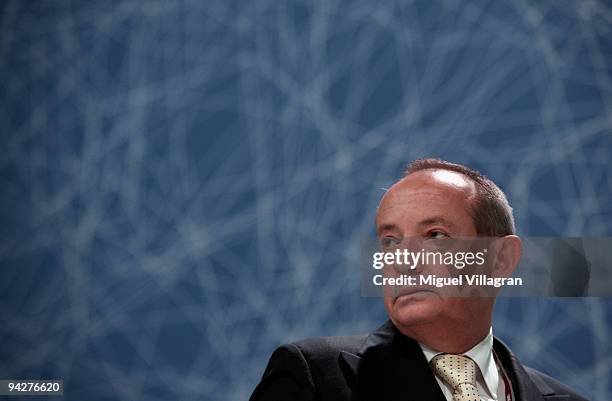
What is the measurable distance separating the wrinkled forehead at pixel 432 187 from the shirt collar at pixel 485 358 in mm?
280

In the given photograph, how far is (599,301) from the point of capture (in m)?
2.04

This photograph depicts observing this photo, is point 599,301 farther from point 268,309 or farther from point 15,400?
point 15,400

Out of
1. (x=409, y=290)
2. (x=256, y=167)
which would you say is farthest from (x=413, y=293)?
(x=256, y=167)

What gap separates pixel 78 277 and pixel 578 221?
50.4 inches

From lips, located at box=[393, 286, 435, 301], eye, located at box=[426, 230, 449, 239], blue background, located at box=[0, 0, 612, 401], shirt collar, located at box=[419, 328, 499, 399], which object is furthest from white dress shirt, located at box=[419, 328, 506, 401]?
blue background, located at box=[0, 0, 612, 401]

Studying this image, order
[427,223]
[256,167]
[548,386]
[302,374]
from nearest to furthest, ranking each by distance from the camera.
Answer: [302,374], [427,223], [548,386], [256,167]

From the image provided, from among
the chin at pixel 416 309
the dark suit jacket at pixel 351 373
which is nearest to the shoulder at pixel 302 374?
the dark suit jacket at pixel 351 373

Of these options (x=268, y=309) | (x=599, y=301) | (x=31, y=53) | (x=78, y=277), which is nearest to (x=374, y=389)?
(x=268, y=309)

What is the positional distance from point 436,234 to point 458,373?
26 cm

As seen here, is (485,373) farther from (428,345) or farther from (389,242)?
(389,242)

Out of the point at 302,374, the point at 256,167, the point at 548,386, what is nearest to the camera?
the point at 302,374

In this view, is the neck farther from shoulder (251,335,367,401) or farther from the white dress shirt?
shoulder (251,335,367,401)

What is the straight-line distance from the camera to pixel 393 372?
150cm

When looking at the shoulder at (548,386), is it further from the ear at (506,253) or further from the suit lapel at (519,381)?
the ear at (506,253)
